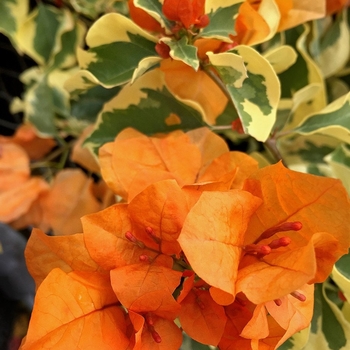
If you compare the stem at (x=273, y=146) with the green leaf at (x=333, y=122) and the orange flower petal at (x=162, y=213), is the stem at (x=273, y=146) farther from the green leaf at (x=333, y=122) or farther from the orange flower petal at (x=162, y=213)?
the orange flower petal at (x=162, y=213)

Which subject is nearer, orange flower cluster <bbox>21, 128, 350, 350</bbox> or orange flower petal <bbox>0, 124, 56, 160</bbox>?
orange flower cluster <bbox>21, 128, 350, 350</bbox>

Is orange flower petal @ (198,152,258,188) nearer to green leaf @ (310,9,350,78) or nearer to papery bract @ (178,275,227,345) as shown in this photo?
papery bract @ (178,275,227,345)

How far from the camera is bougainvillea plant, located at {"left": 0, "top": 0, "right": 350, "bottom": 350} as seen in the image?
30cm

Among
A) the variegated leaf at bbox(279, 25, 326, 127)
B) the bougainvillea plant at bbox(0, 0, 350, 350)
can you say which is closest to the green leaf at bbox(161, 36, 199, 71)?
the bougainvillea plant at bbox(0, 0, 350, 350)

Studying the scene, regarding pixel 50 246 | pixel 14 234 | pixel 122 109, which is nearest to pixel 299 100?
pixel 122 109

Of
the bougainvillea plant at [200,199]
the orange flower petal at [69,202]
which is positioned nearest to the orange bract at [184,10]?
the bougainvillea plant at [200,199]

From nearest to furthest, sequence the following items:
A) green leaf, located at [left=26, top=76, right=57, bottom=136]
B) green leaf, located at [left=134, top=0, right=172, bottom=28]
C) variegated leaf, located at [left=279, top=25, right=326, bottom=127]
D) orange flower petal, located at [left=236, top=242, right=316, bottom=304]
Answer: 1. orange flower petal, located at [left=236, top=242, right=316, bottom=304]
2. green leaf, located at [left=134, top=0, right=172, bottom=28]
3. variegated leaf, located at [left=279, top=25, right=326, bottom=127]
4. green leaf, located at [left=26, top=76, right=57, bottom=136]

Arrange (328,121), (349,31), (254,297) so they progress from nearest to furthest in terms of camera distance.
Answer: (254,297) → (328,121) → (349,31)

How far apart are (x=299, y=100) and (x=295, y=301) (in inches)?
9.3

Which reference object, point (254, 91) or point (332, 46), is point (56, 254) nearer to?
point (254, 91)

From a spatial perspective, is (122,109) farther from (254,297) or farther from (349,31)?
(349,31)

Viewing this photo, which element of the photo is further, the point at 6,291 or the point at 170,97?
the point at 6,291

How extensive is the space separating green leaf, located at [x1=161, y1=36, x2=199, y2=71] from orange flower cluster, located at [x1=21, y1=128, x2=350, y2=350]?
0.34 feet

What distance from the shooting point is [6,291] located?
2.11ft
